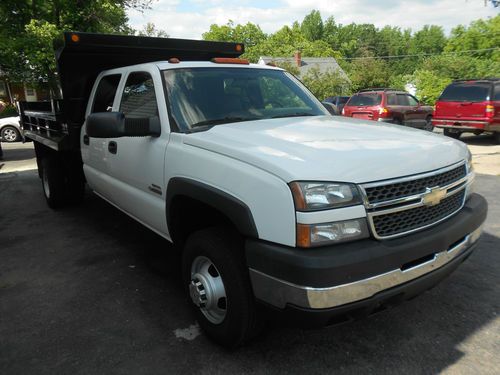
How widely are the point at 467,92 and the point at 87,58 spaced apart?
11.7 metres

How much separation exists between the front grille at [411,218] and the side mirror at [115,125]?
1826 mm

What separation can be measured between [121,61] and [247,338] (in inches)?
157

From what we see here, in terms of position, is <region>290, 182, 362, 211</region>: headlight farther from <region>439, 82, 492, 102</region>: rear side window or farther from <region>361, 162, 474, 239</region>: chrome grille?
<region>439, 82, 492, 102</region>: rear side window

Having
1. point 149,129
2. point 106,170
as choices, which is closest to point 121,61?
point 106,170

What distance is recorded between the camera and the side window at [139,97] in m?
3.44

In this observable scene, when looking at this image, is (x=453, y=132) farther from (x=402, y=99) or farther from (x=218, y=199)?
(x=218, y=199)

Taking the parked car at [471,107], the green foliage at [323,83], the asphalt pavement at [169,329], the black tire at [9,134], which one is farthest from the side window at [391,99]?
the green foliage at [323,83]

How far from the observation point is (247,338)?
8.41 feet

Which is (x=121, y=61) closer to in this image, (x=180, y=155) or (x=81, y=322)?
(x=180, y=155)

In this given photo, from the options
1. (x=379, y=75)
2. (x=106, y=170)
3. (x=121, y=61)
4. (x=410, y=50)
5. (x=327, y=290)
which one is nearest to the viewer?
(x=327, y=290)

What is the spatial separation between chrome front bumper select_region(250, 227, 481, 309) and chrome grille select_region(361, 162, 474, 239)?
21 centimetres

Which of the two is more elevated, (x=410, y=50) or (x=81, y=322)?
(x=410, y=50)

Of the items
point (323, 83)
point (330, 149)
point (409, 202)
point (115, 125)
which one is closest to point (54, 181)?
point (115, 125)

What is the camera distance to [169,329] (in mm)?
3029
